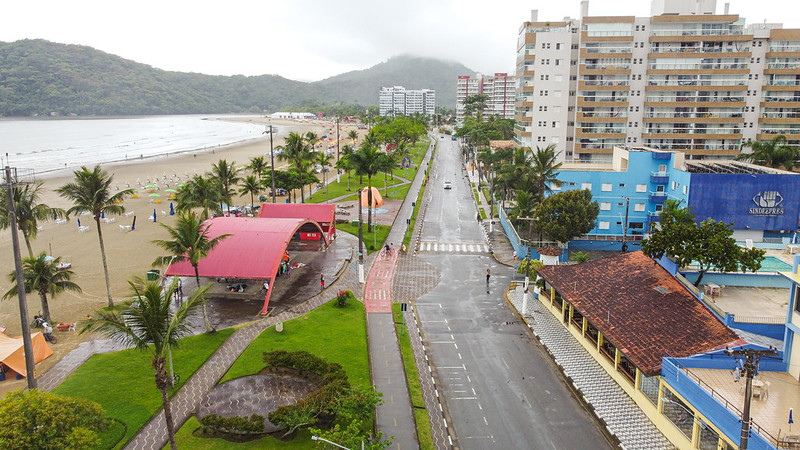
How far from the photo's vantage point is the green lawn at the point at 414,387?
76.8 ft

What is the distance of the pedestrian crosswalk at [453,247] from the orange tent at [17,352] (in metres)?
32.7

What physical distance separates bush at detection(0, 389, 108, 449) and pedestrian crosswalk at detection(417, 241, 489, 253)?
126 feet

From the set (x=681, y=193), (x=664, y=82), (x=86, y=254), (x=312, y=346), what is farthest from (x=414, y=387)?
(x=664, y=82)

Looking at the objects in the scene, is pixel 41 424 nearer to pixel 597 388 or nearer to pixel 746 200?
pixel 597 388

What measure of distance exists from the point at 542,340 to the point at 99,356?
2509 cm

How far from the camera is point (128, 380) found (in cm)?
2738

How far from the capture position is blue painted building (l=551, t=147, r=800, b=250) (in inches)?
1909

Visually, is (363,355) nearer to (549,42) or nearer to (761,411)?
(761,411)

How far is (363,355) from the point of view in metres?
30.8

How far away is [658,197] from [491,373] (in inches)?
1307

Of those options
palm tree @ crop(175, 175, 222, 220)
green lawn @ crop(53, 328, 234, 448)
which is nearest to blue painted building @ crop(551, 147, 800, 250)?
palm tree @ crop(175, 175, 222, 220)

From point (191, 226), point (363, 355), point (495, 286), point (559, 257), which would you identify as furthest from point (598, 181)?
point (191, 226)

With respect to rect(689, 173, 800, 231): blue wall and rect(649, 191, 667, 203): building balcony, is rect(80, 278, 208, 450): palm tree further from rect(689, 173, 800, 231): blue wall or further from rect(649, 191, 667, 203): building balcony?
rect(649, 191, 667, 203): building balcony

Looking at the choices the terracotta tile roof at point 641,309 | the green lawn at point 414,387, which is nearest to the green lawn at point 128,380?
the green lawn at point 414,387
